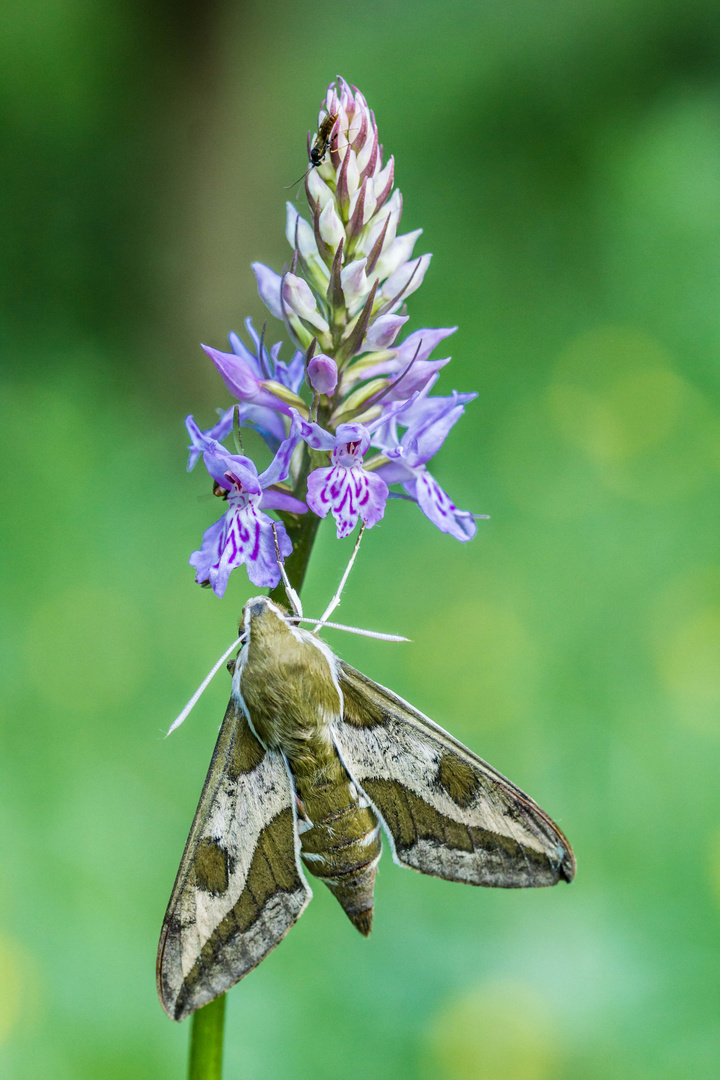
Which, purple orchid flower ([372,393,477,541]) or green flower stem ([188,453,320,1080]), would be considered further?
purple orchid flower ([372,393,477,541])

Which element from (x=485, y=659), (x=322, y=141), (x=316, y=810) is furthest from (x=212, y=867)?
(x=485, y=659)

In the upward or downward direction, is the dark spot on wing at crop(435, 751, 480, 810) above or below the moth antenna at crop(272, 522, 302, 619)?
below

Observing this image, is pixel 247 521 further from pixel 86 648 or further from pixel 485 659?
pixel 86 648

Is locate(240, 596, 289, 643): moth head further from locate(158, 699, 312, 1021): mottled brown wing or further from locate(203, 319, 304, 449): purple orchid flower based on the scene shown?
locate(203, 319, 304, 449): purple orchid flower

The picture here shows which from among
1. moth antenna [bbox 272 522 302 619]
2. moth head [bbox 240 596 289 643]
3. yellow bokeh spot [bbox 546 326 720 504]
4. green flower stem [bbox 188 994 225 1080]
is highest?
yellow bokeh spot [bbox 546 326 720 504]

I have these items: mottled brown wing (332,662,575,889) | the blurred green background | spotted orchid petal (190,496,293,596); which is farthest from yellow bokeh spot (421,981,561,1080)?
spotted orchid petal (190,496,293,596)
